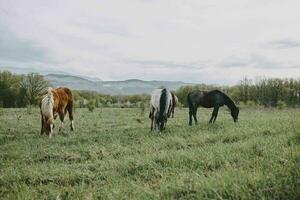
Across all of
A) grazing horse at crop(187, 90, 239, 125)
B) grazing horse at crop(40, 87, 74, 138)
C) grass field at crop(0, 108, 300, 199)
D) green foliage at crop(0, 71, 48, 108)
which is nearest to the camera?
grass field at crop(0, 108, 300, 199)

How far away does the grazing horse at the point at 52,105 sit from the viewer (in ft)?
41.9

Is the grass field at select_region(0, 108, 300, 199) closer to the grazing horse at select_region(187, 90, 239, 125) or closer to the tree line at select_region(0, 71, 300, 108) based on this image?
the grazing horse at select_region(187, 90, 239, 125)

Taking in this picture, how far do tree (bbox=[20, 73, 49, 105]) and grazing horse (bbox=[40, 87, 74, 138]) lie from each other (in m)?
29.2

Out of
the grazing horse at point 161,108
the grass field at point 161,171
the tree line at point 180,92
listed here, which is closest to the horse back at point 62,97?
the grazing horse at point 161,108

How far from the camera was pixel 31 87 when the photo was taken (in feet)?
150

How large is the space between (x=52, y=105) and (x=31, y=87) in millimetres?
34448

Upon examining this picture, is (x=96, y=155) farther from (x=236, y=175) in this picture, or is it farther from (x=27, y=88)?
(x=27, y=88)

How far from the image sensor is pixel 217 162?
6.07 metres

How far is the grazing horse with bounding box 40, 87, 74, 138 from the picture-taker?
12.8 meters

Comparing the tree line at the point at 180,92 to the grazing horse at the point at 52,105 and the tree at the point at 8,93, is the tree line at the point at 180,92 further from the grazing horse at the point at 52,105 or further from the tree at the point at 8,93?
the grazing horse at the point at 52,105

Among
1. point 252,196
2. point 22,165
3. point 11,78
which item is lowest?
point 22,165

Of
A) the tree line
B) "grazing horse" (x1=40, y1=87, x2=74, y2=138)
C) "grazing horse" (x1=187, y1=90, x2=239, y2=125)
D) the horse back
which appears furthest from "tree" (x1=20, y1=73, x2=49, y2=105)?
"grazing horse" (x1=187, y1=90, x2=239, y2=125)

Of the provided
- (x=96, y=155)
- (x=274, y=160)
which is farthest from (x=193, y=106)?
(x=274, y=160)

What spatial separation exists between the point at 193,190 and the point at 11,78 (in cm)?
5127
